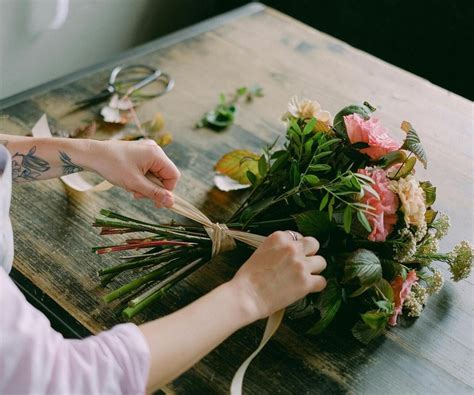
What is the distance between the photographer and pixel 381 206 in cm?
87

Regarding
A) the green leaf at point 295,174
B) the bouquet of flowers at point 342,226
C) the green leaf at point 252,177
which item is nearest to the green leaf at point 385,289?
the bouquet of flowers at point 342,226

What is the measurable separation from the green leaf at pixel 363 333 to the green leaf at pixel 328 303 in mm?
43

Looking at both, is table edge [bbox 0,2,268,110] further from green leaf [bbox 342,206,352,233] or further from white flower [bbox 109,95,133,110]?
green leaf [bbox 342,206,352,233]

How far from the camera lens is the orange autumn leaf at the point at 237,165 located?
118cm

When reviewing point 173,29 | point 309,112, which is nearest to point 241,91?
point 309,112

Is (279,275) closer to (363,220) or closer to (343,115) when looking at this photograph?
(363,220)

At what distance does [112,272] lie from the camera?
96 cm

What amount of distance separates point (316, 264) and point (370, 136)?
8.6 inches

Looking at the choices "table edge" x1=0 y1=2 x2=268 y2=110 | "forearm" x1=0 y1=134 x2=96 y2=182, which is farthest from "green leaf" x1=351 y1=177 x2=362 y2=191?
"table edge" x1=0 y1=2 x2=268 y2=110

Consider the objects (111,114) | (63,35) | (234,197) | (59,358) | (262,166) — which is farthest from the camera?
(63,35)

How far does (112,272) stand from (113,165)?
0.59 feet

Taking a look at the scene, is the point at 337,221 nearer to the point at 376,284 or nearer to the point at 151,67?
the point at 376,284

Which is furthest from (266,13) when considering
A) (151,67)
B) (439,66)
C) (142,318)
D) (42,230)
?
(142,318)

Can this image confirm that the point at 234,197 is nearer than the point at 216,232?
No
